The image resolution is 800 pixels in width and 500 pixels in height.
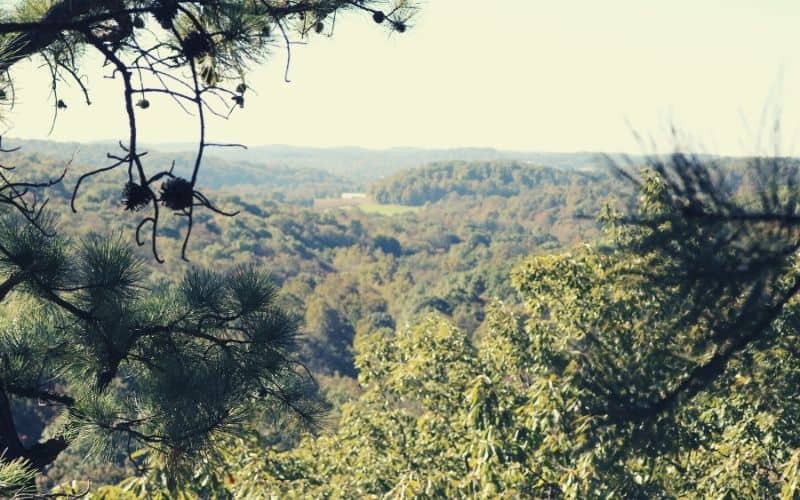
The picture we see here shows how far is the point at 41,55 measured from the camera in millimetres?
2375

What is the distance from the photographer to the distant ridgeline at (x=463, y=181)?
183125mm

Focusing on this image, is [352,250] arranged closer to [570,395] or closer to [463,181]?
[463,181]

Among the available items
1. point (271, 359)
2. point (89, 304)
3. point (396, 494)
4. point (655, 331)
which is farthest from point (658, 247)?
point (396, 494)

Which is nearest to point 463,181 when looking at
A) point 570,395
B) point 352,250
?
point 352,250

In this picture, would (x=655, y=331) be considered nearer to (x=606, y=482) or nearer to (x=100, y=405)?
(x=606, y=482)

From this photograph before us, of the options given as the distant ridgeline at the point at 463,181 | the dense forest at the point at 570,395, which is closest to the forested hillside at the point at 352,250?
the dense forest at the point at 570,395

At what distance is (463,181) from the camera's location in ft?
629

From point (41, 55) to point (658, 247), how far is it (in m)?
2.39

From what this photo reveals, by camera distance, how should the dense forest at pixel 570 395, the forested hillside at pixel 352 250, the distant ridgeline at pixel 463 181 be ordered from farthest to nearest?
1. the distant ridgeline at pixel 463 181
2. the forested hillside at pixel 352 250
3. the dense forest at pixel 570 395

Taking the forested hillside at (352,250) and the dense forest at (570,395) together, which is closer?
the dense forest at (570,395)

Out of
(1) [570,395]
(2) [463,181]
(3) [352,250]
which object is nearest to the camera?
(1) [570,395]

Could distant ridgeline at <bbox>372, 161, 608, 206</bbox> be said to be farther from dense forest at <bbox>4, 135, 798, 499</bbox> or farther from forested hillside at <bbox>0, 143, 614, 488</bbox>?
dense forest at <bbox>4, 135, 798, 499</bbox>

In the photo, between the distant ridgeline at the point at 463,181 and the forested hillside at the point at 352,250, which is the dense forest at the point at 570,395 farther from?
the distant ridgeline at the point at 463,181

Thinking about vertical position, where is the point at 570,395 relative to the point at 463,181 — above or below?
above
